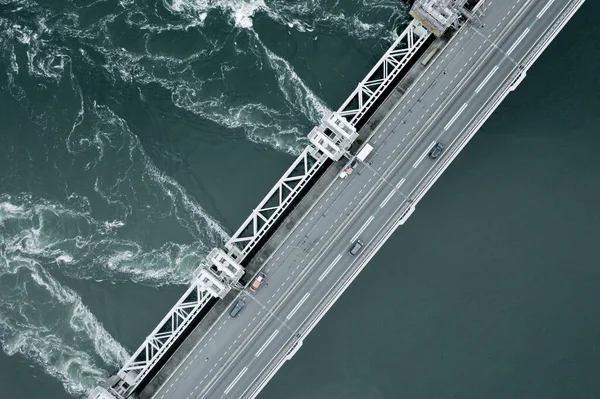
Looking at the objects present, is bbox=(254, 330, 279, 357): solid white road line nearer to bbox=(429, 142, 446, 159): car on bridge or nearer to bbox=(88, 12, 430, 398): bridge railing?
bbox=(88, 12, 430, 398): bridge railing

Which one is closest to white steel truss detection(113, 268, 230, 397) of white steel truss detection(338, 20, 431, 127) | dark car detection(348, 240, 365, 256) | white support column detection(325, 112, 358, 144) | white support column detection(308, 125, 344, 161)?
dark car detection(348, 240, 365, 256)

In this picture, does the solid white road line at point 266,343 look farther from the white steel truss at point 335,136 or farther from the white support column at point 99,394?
the white steel truss at point 335,136

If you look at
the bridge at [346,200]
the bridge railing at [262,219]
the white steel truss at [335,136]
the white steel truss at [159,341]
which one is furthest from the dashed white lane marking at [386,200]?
the white steel truss at [159,341]

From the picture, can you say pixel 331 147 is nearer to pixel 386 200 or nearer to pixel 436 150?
pixel 386 200

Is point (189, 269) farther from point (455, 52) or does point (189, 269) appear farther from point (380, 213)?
point (455, 52)

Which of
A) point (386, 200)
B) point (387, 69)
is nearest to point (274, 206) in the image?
point (386, 200)

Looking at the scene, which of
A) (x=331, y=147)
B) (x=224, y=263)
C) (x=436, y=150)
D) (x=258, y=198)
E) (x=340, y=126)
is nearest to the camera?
(x=340, y=126)

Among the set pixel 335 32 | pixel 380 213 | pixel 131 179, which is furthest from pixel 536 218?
pixel 131 179
